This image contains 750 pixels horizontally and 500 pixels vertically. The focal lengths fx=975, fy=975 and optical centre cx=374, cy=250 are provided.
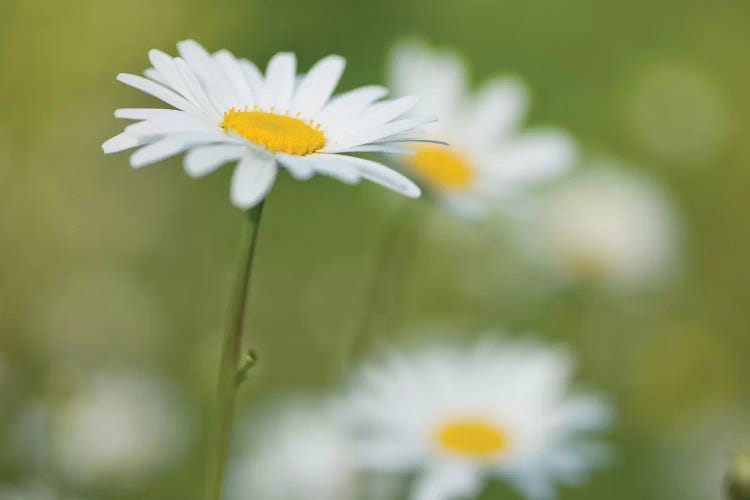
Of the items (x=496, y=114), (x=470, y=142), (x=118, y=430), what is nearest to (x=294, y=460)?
(x=118, y=430)

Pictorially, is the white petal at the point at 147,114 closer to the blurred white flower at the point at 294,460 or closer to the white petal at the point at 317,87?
the white petal at the point at 317,87

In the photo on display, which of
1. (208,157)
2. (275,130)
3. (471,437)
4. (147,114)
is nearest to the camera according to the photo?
(208,157)

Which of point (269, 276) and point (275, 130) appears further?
point (269, 276)

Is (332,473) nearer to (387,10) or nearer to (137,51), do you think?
(137,51)

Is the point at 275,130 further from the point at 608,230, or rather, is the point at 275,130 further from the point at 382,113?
the point at 608,230

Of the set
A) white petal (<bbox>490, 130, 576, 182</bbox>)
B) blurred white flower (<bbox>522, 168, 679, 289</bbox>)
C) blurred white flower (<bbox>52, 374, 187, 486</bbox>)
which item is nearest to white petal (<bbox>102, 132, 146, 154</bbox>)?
blurred white flower (<bbox>52, 374, 187, 486</bbox>)

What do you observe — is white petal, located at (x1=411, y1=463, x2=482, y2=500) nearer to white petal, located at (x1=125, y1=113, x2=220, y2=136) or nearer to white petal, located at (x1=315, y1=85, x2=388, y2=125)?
white petal, located at (x1=315, y1=85, x2=388, y2=125)

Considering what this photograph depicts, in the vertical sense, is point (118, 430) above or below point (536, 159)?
below

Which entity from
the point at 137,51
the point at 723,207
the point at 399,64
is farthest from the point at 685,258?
the point at 137,51
